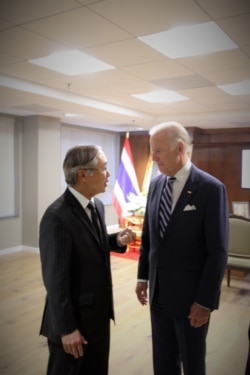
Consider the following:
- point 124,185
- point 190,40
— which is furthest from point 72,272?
point 124,185

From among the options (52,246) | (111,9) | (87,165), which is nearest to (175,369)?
(52,246)

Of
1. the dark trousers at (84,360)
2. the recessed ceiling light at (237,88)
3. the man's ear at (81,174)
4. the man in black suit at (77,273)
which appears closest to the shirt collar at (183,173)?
the man in black suit at (77,273)

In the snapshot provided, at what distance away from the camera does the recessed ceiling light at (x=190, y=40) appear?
2.17m

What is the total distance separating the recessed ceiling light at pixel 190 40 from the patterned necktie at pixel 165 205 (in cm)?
105

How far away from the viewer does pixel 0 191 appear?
572cm

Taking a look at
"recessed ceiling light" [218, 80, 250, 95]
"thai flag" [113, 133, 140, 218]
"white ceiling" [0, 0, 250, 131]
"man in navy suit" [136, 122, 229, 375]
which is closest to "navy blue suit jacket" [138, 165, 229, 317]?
"man in navy suit" [136, 122, 229, 375]

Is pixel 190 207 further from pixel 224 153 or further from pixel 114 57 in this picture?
pixel 224 153

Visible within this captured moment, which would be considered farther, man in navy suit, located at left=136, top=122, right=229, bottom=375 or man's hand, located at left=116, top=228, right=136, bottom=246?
man's hand, located at left=116, top=228, right=136, bottom=246

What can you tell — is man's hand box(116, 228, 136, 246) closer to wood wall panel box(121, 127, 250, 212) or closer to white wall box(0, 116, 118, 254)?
white wall box(0, 116, 118, 254)

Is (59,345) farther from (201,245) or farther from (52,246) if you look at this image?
(201,245)

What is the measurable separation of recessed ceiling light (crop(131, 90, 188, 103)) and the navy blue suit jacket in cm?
262

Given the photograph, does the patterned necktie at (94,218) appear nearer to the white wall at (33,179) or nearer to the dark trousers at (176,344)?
the dark trousers at (176,344)

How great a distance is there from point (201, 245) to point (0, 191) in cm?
478

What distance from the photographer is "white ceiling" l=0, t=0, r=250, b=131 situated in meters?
1.88
